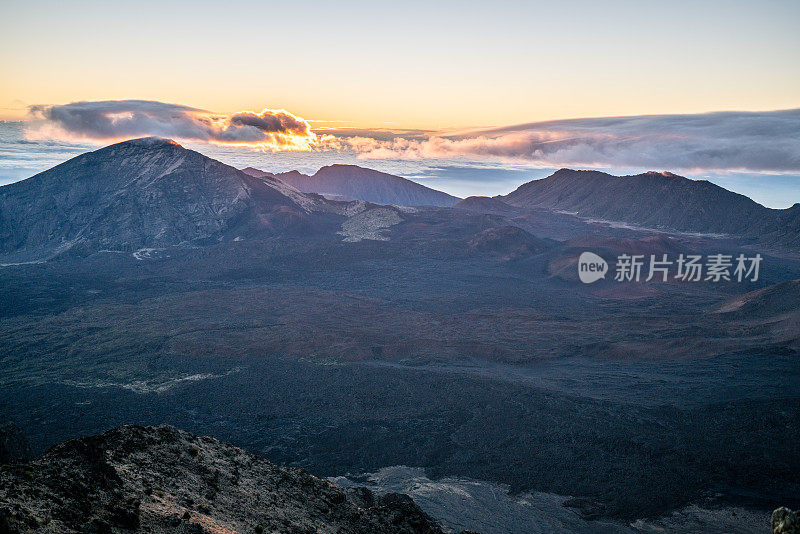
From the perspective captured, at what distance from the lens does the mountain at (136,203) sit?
13325 centimetres

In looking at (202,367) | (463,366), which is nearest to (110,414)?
(202,367)

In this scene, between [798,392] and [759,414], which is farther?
[798,392]

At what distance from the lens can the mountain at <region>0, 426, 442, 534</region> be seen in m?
15.1

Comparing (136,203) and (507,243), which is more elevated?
(136,203)

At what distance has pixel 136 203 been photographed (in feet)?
469

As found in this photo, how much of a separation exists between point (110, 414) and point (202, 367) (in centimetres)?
1388

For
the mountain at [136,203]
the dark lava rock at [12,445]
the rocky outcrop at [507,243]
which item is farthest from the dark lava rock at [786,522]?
the mountain at [136,203]

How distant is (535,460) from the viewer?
132 ft

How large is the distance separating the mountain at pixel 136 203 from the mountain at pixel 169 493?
12382cm

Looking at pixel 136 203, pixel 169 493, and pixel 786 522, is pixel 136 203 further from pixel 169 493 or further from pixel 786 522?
pixel 786 522

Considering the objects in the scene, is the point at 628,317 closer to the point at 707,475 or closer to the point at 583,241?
the point at 707,475

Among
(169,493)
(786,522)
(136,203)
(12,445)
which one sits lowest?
(12,445)

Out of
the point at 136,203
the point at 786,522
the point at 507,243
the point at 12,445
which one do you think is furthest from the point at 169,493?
the point at 136,203

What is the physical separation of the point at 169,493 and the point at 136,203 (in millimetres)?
142975
